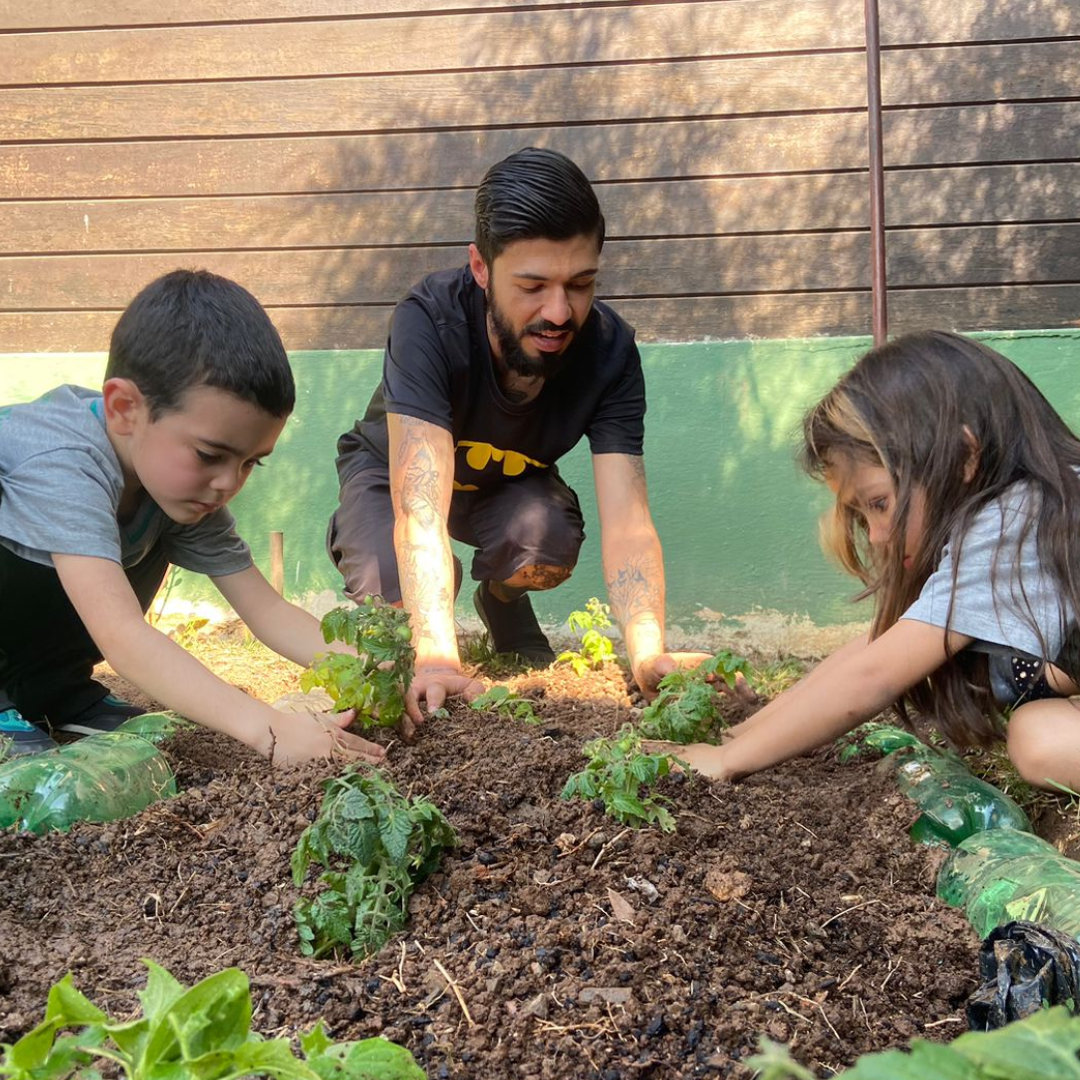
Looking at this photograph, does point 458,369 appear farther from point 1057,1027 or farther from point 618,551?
point 1057,1027

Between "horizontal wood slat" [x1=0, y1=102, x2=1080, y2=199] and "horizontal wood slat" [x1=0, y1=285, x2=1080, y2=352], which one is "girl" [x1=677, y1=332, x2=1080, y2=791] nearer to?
"horizontal wood slat" [x1=0, y1=285, x2=1080, y2=352]

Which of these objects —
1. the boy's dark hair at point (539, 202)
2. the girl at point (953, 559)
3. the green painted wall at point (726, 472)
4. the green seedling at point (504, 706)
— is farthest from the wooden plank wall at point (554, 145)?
the green seedling at point (504, 706)

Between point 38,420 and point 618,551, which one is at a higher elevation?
point 38,420

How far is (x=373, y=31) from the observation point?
4.93 meters

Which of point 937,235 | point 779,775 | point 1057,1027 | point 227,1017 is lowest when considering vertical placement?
point 779,775

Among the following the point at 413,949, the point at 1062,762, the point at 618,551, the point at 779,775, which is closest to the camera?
the point at 413,949

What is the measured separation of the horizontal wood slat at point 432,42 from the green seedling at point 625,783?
364cm

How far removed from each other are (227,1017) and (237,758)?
→ 185cm

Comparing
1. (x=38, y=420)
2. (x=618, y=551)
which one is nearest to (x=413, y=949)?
(x=38, y=420)

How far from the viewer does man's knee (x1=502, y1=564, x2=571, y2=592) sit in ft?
13.6

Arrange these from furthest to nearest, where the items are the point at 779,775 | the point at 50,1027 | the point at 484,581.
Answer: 1. the point at 484,581
2. the point at 779,775
3. the point at 50,1027

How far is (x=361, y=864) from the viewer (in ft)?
5.74

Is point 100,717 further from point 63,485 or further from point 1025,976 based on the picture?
point 1025,976

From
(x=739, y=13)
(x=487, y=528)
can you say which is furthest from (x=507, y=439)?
(x=739, y=13)
